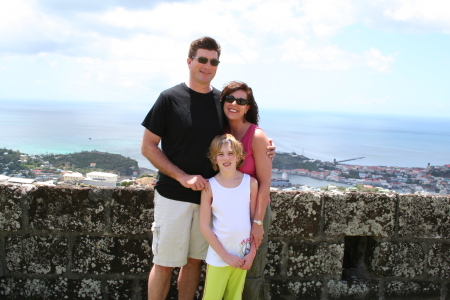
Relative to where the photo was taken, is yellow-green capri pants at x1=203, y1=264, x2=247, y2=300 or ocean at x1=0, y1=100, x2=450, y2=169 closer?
yellow-green capri pants at x1=203, y1=264, x2=247, y2=300

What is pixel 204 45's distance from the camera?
2.49m

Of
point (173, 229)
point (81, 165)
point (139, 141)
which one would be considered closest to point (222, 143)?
point (173, 229)

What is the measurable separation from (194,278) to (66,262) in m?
0.95

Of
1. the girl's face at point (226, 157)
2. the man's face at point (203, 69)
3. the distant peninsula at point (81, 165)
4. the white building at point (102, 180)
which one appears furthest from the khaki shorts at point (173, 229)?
the distant peninsula at point (81, 165)

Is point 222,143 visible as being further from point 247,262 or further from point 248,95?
point 247,262

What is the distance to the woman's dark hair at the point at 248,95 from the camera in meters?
2.45

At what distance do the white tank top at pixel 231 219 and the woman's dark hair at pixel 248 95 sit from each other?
0.43m

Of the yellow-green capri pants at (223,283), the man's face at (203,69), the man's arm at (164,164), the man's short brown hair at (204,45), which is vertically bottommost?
the yellow-green capri pants at (223,283)

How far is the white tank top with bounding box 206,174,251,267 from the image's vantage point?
233cm

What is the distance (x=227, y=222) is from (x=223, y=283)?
354 millimetres

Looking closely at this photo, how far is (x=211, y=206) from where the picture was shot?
7.80ft

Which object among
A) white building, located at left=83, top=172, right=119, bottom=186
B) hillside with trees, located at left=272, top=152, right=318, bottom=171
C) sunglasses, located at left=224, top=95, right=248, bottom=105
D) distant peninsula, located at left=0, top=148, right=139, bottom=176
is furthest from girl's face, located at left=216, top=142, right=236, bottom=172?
hillside with trees, located at left=272, top=152, right=318, bottom=171

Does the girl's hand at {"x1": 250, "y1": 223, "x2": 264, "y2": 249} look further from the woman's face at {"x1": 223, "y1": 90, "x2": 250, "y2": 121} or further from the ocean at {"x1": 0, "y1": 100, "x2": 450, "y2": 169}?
the ocean at {"x1": 0, "y1": 100, "x2": 450, "y2": 169}

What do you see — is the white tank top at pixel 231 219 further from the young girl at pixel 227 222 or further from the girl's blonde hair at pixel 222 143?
the girl's blonde hair at pixel 222 143
